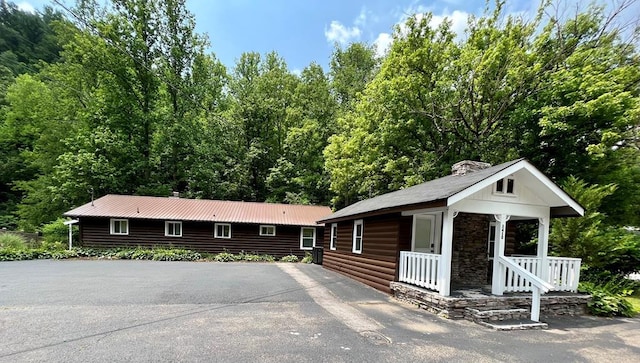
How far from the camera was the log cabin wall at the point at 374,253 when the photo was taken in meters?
9.50

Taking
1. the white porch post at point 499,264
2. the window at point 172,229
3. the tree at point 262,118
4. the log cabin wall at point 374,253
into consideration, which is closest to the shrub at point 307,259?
the log cabin wall at point 374,253

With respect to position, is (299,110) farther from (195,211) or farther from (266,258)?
(266,258)

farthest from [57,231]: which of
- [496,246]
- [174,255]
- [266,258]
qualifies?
[496,246]

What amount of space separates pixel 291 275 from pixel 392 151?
1063 centimetres

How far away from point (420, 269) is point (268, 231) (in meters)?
13.5

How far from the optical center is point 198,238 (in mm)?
19750

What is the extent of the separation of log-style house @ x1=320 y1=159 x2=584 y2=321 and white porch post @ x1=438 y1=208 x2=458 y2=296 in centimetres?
2

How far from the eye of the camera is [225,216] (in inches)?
792

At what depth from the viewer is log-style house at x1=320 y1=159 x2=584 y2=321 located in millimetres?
7402

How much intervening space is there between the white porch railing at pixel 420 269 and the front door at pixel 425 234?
103 cm

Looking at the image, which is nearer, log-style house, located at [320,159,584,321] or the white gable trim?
the white gable trim

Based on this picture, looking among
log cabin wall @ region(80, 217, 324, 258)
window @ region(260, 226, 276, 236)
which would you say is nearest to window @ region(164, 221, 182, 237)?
log cabin wall @ region(80, 217, 324, 258)

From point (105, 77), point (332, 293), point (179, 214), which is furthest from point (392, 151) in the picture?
point (105, 77)

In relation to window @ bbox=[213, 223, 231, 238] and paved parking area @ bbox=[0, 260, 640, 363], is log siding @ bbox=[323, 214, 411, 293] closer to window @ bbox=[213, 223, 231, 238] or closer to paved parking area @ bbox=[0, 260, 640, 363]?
paved parking area @ bbox=[0, 260, 640, 363]
